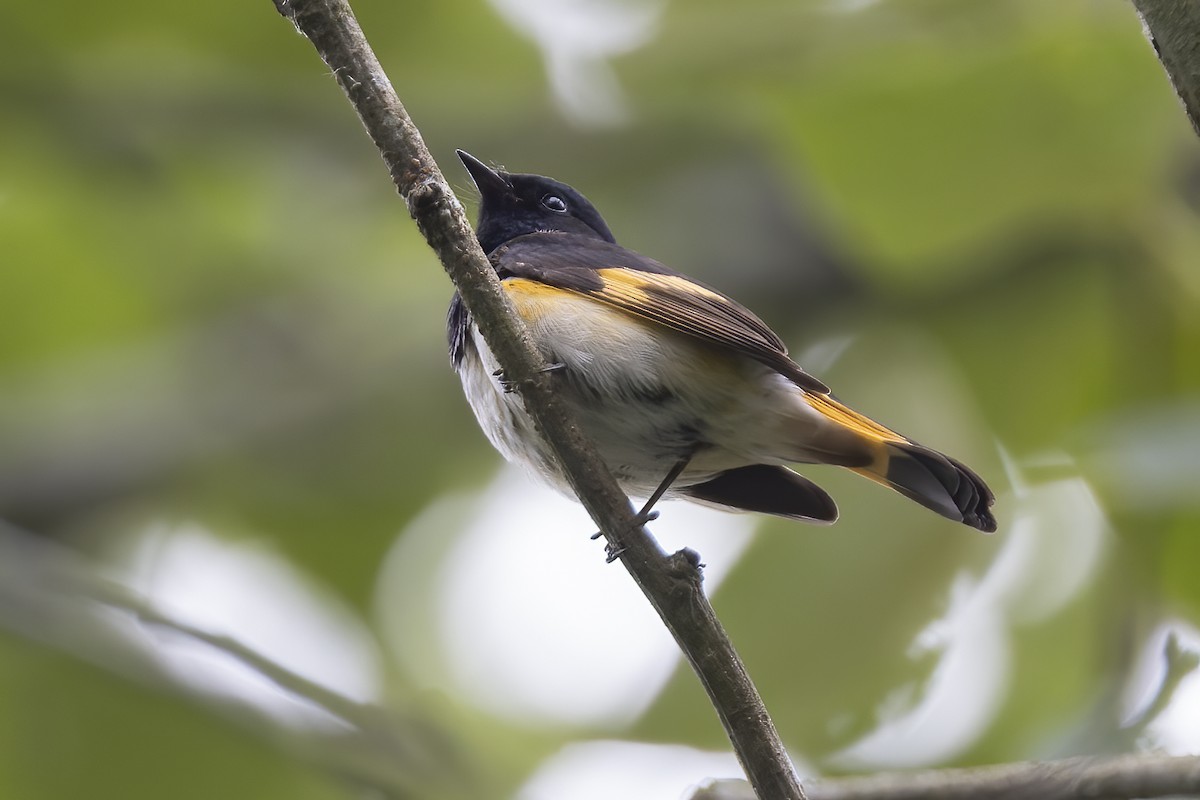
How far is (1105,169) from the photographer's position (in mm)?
3387

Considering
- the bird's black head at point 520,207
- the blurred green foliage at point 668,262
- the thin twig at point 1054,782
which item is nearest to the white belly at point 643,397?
the blurred green foliage at point 668,262

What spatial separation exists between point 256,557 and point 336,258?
118 cm

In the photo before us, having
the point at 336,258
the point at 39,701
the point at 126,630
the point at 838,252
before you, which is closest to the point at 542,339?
the point at 126,630

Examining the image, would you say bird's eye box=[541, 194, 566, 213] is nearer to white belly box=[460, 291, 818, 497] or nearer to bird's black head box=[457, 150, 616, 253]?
bird's black head box=[457, 150, 616, 253]

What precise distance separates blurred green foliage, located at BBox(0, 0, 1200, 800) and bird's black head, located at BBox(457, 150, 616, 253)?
482mm

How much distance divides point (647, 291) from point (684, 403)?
271mm

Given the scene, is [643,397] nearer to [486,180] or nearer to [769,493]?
[769,493]

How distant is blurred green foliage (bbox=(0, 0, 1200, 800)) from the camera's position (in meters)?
3.17

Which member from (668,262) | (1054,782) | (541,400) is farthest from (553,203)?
(1054,782)

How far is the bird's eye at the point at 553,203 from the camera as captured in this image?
3.83m

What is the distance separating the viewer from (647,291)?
3.01m

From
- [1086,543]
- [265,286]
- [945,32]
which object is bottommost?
[1086,543]

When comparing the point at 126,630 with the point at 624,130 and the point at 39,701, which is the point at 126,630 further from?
the point at 624,130

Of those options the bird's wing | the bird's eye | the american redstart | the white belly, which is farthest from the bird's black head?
the white belly
